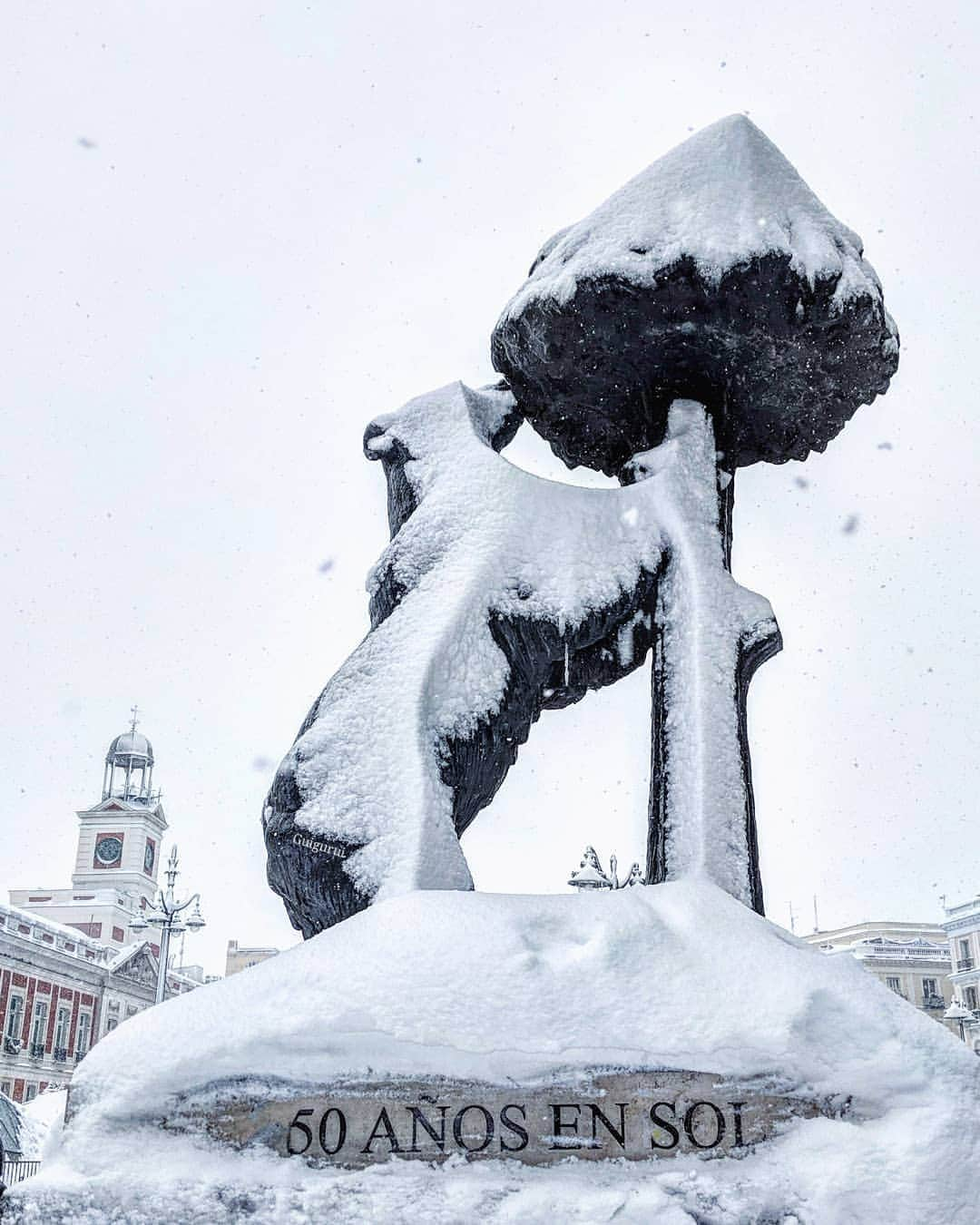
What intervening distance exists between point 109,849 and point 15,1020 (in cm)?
3037

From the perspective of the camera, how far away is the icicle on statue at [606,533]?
11.8ft

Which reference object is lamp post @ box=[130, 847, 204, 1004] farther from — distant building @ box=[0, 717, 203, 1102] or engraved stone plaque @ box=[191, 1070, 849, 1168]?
engraved stone plaque @ box=[191, 1070, 849, 1168]

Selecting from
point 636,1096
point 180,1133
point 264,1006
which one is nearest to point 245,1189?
point 180,1133

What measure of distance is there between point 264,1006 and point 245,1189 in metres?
0.37

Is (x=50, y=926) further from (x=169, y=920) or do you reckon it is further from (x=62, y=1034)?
(x=169, y=920)

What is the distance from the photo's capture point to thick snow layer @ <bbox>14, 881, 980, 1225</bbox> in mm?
2436

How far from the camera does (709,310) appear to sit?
425 cm

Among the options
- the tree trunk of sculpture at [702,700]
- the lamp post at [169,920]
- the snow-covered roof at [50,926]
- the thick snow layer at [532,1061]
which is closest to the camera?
the thick snow layer at [532,1061]

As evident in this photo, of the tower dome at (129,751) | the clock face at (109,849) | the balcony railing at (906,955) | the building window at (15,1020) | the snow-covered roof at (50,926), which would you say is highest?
the tower dome at (129,751)

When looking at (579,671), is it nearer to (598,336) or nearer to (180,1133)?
(598,336)

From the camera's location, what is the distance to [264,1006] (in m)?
2.68

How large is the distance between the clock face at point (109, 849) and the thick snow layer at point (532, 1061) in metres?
68.5

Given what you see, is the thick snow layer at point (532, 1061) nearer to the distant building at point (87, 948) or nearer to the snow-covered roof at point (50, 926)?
the distant building at point (87, 948)

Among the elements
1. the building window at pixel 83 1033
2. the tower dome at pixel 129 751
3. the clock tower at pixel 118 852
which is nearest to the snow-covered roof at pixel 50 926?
the building window at pixel 83 1033
